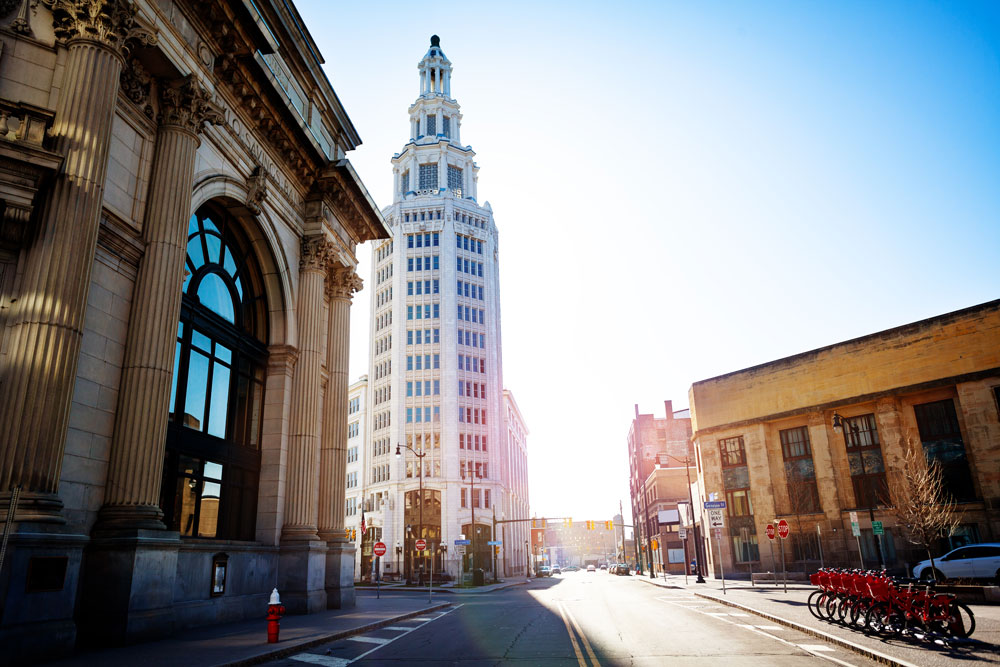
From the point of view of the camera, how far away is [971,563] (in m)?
26.2

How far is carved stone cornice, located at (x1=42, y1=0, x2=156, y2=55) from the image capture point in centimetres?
1416

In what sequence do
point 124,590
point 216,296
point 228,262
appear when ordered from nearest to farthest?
point 124,590 → point 216,296 → point 228,262

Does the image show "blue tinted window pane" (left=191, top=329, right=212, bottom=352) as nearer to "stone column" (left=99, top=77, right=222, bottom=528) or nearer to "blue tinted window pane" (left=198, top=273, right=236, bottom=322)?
"blue tinted window pane" (left=198, top=273, right=236, bottom=322)

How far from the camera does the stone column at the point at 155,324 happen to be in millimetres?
14477

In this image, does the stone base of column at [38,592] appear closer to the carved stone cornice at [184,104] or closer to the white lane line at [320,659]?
the white lane line at [320,659]

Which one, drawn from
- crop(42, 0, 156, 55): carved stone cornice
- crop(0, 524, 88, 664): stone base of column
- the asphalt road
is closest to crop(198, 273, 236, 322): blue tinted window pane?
crop(42, 0, 156, 55): carved stone cornice

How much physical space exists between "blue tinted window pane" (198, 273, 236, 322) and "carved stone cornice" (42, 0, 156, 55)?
293 inches

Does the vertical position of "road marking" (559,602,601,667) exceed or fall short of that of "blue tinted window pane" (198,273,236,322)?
it falls short

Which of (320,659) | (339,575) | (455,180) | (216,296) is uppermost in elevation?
(455,180)

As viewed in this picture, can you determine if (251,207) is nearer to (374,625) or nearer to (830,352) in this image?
(374,625)

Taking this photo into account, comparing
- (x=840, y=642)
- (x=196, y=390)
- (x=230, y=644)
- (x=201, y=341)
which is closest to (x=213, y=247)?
(x=201, y=341)

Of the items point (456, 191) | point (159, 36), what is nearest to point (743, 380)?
point (159, 36)

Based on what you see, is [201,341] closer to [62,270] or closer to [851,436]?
[62,270]

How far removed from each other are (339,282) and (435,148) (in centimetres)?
6948
